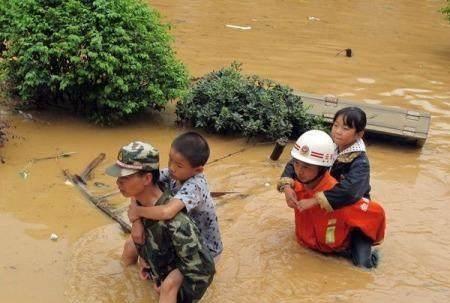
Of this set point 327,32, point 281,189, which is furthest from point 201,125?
point 327,32

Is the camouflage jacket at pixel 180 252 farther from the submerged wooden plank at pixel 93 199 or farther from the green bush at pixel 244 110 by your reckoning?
the green bush at pixel 244 110

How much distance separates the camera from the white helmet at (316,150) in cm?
436

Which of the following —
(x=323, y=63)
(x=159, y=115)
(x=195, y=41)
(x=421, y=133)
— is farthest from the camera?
(x=195, y=41)

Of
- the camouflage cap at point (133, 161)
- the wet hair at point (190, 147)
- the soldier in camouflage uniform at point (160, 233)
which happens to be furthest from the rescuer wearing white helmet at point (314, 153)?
the camouflage cap at point (133, 161)

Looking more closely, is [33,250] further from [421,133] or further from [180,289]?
[421,133]

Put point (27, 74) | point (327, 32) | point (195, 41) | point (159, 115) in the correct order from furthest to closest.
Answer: point (327, 32)
point (195, 41)
point (159, 115)
point (27, 74)

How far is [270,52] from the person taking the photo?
37.3ft

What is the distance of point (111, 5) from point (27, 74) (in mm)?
1191

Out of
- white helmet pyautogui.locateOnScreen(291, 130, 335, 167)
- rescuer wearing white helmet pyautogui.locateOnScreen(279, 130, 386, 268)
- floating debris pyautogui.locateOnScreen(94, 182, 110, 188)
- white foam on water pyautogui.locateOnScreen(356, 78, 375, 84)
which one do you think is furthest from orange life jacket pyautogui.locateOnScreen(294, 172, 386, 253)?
white foam on water pyautogui.locateOnScreen(356, 78, 375, 84)

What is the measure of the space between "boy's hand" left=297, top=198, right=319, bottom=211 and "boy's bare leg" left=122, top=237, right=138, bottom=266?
1.24 m

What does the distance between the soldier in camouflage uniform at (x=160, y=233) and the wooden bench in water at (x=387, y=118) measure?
3.91 m

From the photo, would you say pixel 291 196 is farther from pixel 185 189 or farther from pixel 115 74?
pixel 115 74

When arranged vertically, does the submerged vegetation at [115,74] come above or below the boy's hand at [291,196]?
above

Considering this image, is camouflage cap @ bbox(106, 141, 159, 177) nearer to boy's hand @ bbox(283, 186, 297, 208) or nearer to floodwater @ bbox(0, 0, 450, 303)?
floodwater @ bbox(0, 0, 450, 303)
